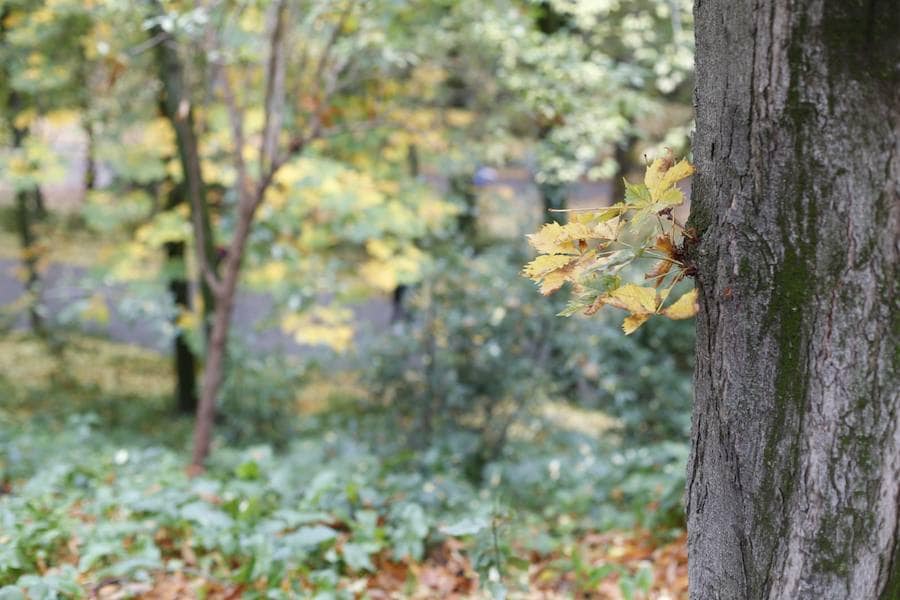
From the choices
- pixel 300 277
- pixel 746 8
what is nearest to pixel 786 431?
pixel 746 8

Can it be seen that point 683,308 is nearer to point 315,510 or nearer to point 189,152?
point 315,510

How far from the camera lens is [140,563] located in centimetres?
264

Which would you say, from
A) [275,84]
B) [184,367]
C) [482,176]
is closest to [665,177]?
[275,84]

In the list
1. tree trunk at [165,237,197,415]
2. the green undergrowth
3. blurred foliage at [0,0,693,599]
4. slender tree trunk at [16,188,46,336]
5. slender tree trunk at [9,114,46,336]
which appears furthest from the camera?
slender tree trunk at [16,188,46,336]

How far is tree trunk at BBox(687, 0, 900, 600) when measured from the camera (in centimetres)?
125

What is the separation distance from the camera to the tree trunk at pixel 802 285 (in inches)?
49.4

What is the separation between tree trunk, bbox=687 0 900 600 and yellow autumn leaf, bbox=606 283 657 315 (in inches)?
5.2

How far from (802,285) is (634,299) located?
287mm

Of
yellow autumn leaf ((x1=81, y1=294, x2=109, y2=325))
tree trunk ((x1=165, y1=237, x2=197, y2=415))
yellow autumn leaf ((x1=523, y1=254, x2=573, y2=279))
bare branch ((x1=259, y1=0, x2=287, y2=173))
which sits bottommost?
tree trunk ((x1=165, y1=237, x2=197, y2=415))

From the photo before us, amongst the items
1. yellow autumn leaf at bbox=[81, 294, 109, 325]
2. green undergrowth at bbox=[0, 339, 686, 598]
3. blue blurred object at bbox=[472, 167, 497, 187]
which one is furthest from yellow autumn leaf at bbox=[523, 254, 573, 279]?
yellow autumn leaf at bbox=[81, 294, 109, 325]

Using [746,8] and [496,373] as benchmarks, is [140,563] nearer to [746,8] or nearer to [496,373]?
[746,8]

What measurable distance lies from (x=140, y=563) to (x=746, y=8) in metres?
2.54

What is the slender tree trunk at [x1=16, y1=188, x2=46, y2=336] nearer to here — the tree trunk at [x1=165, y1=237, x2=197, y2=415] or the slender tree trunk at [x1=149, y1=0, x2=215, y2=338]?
the tree trunk at [x1=165, y1=237, x2=197, y2=415]

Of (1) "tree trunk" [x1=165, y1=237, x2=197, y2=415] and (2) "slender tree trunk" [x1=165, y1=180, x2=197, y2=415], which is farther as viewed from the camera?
(1) "tree trunk" [x1=165, y1=237, x2=197, y2=415]
